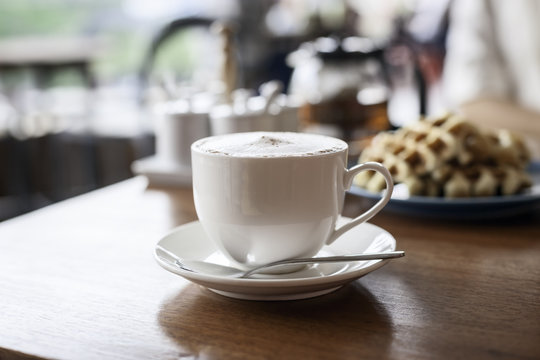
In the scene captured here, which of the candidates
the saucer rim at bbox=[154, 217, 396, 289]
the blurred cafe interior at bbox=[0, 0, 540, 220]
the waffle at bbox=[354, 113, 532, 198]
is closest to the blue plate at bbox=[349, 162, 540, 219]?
the waffle at bbox=[354, 113, 532, 198]

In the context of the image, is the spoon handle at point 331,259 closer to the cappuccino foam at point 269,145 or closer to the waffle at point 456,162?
the cappuccino foam at point 269,145

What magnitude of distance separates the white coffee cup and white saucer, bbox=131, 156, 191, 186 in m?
0.45

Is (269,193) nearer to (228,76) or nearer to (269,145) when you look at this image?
(269,145)

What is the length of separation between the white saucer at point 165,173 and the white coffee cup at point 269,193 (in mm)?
453

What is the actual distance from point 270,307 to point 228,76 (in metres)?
0.68

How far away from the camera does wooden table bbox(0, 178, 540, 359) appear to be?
0.43 metres

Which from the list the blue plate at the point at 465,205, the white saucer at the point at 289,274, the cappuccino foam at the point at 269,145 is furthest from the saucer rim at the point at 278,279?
the blue plate at the point at 465,205

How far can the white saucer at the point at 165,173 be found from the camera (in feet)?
3.27

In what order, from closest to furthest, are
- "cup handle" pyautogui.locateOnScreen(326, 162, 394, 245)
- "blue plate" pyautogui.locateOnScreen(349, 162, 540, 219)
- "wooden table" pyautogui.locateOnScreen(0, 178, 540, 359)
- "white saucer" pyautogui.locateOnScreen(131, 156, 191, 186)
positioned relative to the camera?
"wooden table" pyautogui.locateOnScreen(0, 178, 540, 359) → "cup handle" pyautogui.locateOnScreen(326, 162, 394, 245) → "blue plate" pyautogui.locateOnScreen(349, 162, 540, 219) → "white saucer" pyautogui.locateOnScreen(131, 156, 191, 186)

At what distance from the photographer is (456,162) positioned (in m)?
0.79

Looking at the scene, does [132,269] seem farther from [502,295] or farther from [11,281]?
[502,295]

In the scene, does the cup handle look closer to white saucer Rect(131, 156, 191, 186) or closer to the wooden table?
the wooden table

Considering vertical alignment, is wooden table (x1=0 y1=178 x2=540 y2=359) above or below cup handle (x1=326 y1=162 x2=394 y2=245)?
below

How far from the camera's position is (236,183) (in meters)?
0.50
